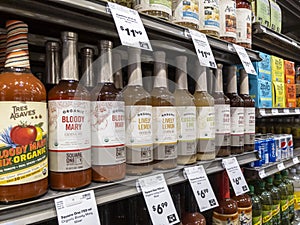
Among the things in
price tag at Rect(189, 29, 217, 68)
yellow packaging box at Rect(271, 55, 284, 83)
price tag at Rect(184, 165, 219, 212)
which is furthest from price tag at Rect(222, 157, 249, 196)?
yellow packaging box at Rect(271, 55, 284, 83)

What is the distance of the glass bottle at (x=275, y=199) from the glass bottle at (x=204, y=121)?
29.0 inches

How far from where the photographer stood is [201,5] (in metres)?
1.15

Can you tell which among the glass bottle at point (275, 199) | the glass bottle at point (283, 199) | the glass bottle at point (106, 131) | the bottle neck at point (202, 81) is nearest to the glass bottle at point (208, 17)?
the bottle neck at point (202, 81)

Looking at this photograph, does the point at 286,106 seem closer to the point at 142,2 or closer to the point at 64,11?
the point at 142,2

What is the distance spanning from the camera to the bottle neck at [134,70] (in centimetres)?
91

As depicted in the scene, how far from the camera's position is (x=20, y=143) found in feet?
2.03

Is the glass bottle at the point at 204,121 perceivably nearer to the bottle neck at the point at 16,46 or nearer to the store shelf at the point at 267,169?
the store shelf at the point at 267,169

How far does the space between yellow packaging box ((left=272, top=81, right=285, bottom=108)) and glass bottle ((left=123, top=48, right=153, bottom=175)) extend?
3.49 ft

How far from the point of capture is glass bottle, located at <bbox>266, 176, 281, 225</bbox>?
5.32ft

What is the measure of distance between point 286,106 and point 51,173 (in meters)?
1.60

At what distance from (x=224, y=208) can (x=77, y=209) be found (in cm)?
73

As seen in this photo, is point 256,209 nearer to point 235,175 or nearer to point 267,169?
point 267,169

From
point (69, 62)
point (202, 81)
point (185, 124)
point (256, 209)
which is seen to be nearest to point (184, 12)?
point (202, 81)

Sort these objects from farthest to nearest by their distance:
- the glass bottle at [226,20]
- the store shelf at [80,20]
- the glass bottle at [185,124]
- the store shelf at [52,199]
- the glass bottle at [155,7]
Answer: the glass bottle at [226,20]
the glass bottle at [185,124]
the glass bottle at [155,7]
the store shelf at [80,20]
the store shelf at [52,199]
